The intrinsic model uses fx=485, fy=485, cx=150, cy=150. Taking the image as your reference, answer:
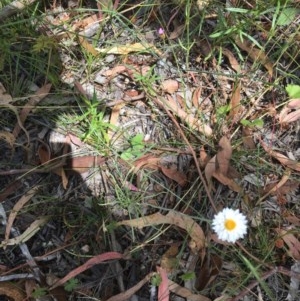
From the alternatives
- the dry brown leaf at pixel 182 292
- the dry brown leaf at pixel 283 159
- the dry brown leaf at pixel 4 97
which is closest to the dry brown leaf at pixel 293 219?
the dry brown leaf at pixel 283 159

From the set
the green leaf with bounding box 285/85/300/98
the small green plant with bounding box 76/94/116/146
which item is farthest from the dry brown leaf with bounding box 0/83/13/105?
the green leaf with bounding box 285/85/300/98

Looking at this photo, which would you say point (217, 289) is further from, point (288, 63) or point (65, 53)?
point (65, 53)

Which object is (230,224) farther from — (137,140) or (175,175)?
(137,140)

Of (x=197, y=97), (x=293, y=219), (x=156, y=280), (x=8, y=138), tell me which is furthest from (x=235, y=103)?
(x=8, y=138)

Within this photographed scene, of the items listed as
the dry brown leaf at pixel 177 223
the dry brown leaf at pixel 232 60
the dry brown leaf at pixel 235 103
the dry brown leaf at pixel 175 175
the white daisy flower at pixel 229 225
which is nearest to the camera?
the white daisy flower at pixel 229 225

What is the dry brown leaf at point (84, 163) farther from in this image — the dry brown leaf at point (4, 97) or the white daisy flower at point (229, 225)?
the white daisy flower at point (229, 225)

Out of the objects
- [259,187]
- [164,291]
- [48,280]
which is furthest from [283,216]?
[48,280]
